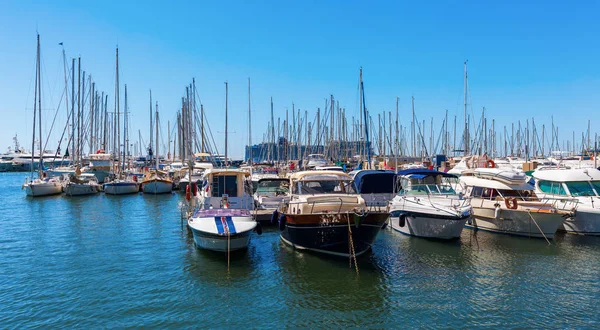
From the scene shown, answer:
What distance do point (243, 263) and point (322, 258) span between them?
3.01 m

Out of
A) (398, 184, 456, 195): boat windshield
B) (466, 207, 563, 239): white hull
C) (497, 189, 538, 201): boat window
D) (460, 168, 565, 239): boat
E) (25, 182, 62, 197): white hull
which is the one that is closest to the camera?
(466, 207, 563, 239): white hull

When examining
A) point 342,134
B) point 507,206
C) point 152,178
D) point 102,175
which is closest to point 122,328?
point 507,206

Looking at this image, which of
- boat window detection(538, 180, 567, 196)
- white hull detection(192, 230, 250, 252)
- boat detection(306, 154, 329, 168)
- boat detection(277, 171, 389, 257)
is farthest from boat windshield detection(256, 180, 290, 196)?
boat detection(306, 154, 329, 168)

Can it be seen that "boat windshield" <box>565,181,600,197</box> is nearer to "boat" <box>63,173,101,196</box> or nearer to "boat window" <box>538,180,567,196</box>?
"boat window" <box>538,180,567,196</box>

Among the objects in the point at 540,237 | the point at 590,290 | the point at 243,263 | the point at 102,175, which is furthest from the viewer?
the point at 102,175

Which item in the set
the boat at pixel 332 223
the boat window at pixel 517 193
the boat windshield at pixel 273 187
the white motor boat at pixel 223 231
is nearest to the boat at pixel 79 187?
the boat windshield at pixel 273 187

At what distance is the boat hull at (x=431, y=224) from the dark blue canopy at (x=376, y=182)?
5.02 m

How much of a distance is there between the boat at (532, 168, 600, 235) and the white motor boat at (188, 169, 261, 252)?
15.5m

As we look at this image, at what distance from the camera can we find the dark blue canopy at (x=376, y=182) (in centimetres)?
2703

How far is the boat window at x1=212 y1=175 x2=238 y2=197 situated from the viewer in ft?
75.0

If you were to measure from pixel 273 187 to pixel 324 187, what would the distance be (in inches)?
430

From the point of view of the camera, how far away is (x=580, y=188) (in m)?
22.9

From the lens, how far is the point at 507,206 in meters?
21.3

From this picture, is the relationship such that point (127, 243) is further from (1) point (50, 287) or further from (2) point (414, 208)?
(2) point (414, 208)
